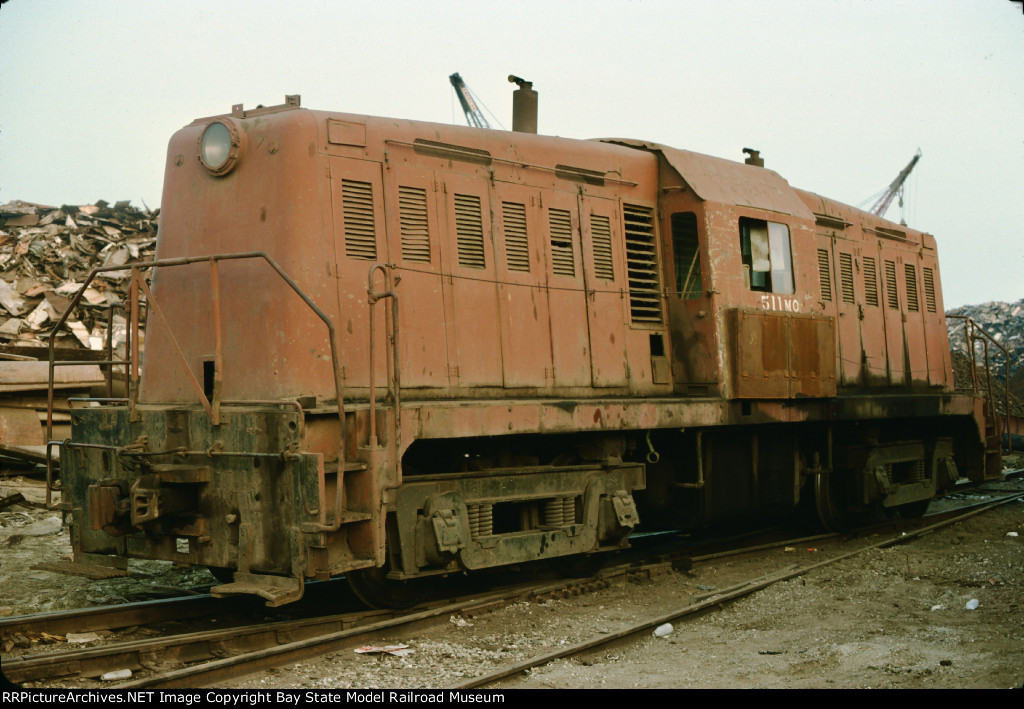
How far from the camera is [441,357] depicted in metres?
7.25

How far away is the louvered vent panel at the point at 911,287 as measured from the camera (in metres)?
12.7

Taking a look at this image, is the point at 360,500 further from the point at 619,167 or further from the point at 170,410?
the point at 619,167

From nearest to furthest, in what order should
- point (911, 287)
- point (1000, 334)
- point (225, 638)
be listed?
1. point (225, 638)
2. point (911, 287)
3. point (1000, 334)

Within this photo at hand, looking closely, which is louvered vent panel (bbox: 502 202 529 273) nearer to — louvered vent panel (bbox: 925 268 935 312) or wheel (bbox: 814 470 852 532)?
wheel (bbox: 814 470 852 532)

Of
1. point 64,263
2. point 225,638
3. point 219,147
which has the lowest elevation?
point 225,638

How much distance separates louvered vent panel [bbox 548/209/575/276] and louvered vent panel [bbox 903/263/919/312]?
21.1ft

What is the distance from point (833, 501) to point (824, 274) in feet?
8.85

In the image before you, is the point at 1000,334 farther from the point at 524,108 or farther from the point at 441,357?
the point at 441,357

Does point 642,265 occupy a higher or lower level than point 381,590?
higher

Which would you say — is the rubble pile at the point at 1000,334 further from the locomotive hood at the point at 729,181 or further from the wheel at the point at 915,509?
the locomotive hood at the point at 729,181

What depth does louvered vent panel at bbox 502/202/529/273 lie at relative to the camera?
7859 mm

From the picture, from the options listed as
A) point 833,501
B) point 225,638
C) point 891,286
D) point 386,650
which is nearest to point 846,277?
point 891,286

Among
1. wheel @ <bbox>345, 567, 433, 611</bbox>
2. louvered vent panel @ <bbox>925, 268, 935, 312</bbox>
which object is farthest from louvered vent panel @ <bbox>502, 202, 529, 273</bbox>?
louvered vent panel @ <bbox>925, 268, 935, 312</bbox>

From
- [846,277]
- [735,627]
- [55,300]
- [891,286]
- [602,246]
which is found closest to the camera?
[735,627]
